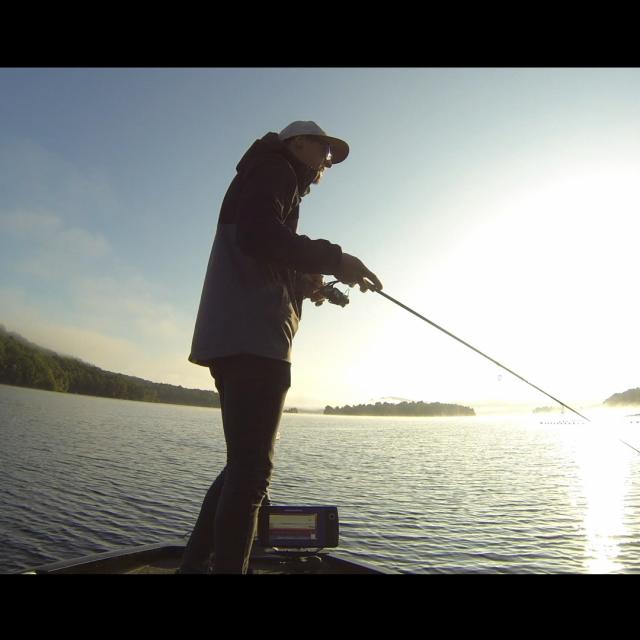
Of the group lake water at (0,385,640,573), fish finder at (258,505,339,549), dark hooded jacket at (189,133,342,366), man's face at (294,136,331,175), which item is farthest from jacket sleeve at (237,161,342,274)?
lake water at (0,385,640,573)

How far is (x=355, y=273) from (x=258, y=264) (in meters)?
0.55

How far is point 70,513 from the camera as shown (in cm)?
1290

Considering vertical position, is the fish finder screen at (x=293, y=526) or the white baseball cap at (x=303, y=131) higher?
the white baseball cap at (x=303, y=131)

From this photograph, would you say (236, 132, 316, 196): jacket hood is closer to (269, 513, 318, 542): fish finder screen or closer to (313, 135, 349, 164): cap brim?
(313, 135, 349, 164): cap brim

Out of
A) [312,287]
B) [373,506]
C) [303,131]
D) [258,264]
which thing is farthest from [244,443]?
[373,506]

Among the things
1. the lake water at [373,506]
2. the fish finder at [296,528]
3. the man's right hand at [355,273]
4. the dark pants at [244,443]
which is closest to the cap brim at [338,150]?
the man's right hand at [355,273]

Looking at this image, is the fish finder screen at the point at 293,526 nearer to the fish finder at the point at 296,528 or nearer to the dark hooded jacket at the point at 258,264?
the fish finder at the point at 296,528

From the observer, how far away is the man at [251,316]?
2.44m
